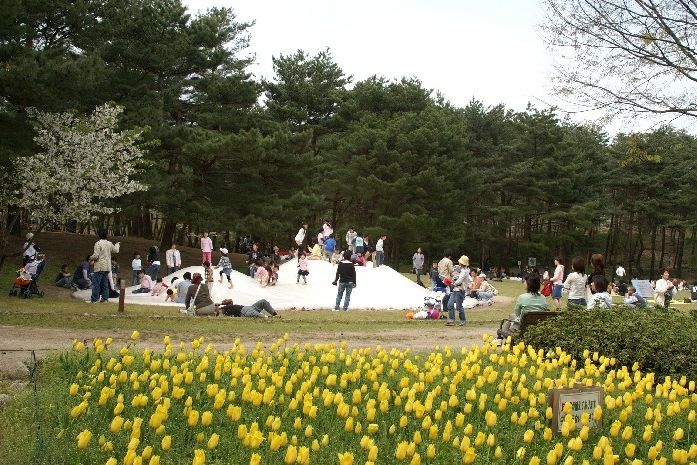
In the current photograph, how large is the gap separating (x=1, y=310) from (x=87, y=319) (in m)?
2.31

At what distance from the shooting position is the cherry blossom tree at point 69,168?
2172 centimetres

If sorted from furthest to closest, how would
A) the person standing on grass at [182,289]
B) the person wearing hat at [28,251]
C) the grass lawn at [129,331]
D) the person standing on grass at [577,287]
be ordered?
1. the person wearing hat at [28,251]
2. the person standing on grass at [182,289]
3. the person standing on grass at [577,287]
4. the grass lawn at [129,331]

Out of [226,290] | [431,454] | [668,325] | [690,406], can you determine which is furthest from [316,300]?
[431,454]

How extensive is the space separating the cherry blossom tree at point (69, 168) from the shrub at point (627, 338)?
1679cm

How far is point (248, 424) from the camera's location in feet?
17.3

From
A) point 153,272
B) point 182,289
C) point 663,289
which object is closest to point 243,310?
point 182,289

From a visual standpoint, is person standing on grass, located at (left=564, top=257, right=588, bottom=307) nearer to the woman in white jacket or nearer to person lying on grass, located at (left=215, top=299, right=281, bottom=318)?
person lying on grass, located at (left=215, top=299, right=281, bottom=318)

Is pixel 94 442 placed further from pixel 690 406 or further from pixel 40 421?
pixel 690 406

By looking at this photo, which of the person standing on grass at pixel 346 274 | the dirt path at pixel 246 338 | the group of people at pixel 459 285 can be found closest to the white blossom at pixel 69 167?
the person standing on grass at pixel 346 274

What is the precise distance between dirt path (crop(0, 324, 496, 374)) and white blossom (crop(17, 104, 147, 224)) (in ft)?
35.3

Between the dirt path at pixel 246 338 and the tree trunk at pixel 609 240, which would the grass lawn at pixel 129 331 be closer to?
the dirt path at pixel 246 338

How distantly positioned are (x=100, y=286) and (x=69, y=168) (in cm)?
644

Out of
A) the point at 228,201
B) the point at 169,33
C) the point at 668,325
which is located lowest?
the point at 668,325

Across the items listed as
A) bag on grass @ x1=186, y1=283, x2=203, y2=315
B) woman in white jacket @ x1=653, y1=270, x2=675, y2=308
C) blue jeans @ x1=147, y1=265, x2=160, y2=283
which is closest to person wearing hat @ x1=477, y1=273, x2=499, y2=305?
woman in white jacket @ x1=653, y1=270, x2=675, y2=308
